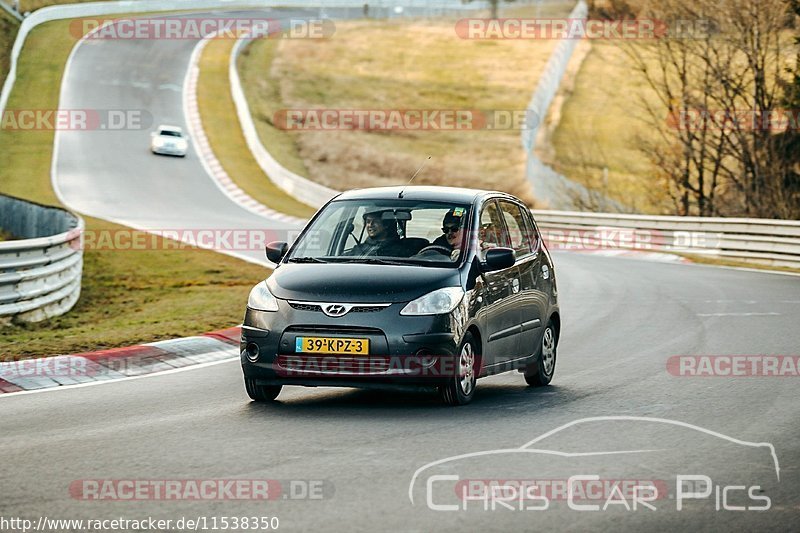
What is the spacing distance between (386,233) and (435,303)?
116 cm

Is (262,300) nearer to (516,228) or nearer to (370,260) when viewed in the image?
(370,260)

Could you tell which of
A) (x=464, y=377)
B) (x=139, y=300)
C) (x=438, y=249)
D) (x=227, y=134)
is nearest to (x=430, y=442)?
(x=464, y=377)

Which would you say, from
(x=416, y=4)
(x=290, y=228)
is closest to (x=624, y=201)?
(x=290, y=228)

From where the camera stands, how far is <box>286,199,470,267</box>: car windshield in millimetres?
10531

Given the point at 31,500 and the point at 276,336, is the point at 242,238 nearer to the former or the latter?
the point at 276,336

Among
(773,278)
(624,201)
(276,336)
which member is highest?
(276,336)

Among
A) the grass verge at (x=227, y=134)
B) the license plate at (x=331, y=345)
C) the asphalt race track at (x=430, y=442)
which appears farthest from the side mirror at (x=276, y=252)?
the grass verge at (x=227, y=134)

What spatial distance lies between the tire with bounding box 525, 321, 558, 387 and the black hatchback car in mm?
12

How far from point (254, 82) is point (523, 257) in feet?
179

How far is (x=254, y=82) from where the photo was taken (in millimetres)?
64875

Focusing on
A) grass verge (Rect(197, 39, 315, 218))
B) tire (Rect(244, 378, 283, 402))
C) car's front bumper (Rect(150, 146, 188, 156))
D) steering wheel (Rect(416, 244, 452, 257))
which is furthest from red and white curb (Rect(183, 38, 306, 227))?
tire (Rect(244, 378, 283, 402))

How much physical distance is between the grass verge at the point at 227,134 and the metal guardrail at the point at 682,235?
7.72m

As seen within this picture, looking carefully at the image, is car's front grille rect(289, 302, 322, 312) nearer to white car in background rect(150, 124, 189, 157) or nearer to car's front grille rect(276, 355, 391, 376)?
car's front grille rect(276, 355, 391, 376)

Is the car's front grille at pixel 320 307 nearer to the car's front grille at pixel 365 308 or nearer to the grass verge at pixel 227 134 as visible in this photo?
the car's front grille at pixel 365 308
